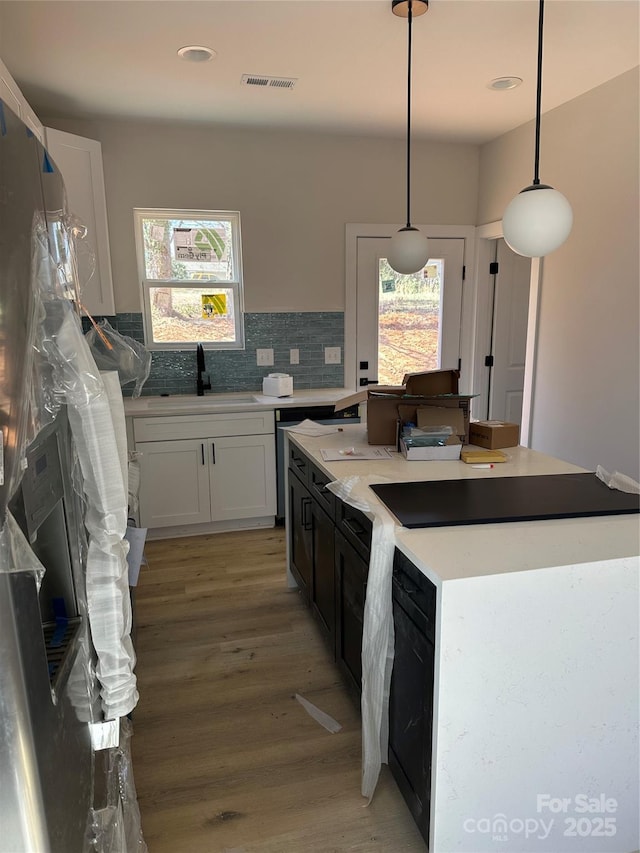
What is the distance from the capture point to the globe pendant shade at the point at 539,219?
1.80 metres

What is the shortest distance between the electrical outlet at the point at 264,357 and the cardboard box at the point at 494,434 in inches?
81.9

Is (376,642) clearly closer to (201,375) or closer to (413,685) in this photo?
(413,685)

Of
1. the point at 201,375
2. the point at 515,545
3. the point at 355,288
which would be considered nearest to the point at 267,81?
the point at 355,288

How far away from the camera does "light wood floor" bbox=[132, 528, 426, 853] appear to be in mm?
1659

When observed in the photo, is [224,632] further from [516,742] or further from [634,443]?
[634,443]

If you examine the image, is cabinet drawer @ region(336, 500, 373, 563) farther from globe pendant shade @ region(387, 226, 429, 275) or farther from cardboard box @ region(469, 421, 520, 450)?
globe pendant shade @ region(387, 226, 429, 275)

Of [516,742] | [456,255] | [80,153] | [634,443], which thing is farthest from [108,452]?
[456,255]

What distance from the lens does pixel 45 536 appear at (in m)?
1.07

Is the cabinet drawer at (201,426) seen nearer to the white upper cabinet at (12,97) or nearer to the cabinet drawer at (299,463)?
the cabinet drawer at (299,463)

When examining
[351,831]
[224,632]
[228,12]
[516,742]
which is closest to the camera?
[516,742]

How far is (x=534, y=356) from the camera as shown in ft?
12.3

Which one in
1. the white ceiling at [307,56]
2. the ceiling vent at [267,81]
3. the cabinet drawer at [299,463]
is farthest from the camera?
the ceiling vent at [267,81]

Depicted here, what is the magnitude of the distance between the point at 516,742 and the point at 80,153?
142 inches

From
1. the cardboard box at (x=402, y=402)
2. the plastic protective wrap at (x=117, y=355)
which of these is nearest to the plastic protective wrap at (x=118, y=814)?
the plastic protective wrap at (x=117, y=355)
